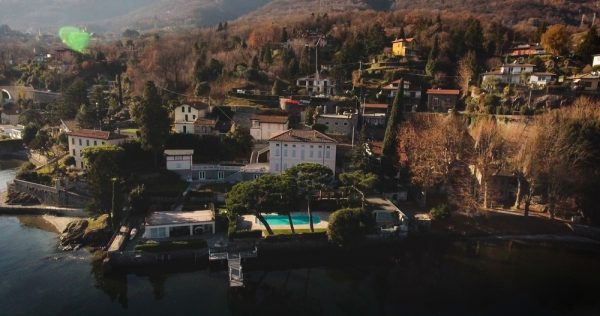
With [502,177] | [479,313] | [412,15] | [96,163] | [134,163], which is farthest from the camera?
[412,15]

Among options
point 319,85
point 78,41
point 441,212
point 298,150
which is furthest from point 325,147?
point 78,41

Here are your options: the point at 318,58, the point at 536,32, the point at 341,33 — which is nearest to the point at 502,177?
the point at 318,58

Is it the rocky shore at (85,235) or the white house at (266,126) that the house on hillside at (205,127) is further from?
the rocky shore at (85,235)

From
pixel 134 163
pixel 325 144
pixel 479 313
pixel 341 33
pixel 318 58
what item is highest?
pixel 341 33

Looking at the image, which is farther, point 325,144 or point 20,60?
point 20,60

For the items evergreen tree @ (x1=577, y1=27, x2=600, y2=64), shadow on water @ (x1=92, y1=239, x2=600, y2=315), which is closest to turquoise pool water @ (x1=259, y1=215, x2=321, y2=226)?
shadow on water @ (x1=92, y1=239, x2=600, y2=315)

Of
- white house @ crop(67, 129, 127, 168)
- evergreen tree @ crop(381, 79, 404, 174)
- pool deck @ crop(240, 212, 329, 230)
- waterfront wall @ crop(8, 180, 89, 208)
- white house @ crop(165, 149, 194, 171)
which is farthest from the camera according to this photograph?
white house @ crop(67, 129, 127, 168)

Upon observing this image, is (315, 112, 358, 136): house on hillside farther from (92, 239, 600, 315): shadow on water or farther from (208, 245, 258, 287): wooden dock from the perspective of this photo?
(208, 245, 258, 287): wooden dock

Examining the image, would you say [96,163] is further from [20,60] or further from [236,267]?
[20,60]
